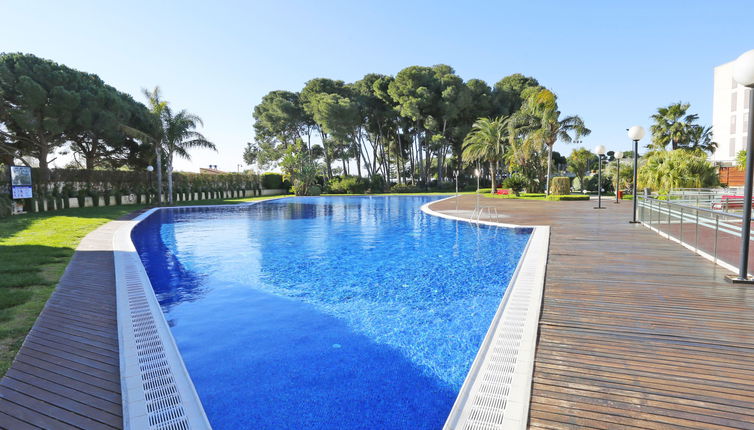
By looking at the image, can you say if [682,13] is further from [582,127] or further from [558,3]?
→ [582,127]

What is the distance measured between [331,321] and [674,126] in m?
38.1

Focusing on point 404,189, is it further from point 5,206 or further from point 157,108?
point 5,206

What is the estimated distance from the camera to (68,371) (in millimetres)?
3334

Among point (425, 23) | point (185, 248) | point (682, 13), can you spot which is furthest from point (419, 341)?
point (425, 23)

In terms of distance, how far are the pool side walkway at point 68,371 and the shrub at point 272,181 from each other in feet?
129

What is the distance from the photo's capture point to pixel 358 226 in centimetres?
1548

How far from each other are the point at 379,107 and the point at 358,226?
33.6 metres

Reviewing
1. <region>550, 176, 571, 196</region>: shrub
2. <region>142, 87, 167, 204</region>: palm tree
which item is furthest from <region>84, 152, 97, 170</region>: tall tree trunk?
<region>550, 176, 571, 196</region>: shrub

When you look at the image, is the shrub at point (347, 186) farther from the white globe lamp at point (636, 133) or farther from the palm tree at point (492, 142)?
the white globe lamp at point (636, 133)

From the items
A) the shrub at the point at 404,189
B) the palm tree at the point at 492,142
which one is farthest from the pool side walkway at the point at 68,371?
the shrub at the point at 404,189

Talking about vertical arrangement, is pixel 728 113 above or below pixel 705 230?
above

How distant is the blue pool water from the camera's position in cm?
361

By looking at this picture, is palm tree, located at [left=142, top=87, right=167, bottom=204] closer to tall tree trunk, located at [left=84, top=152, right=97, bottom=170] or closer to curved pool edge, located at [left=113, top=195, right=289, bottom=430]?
tall tree trunk, located at [left=84, top=152, right=97, bottom=170]

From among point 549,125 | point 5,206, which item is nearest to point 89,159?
point 5,206
